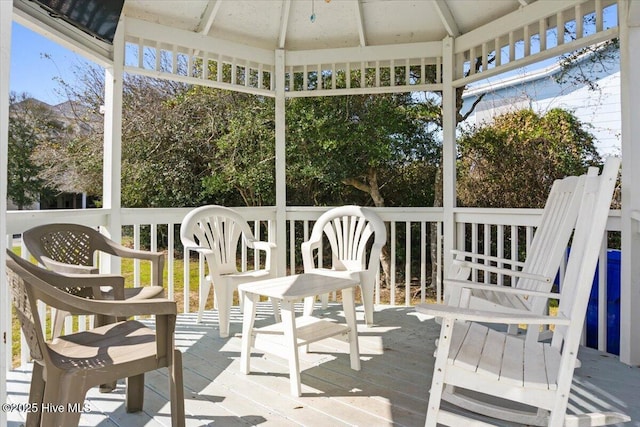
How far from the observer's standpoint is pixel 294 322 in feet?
7.93

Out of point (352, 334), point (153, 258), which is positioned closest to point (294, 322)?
point (352, 334)

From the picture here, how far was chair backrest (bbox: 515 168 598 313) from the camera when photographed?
2297 millimetres

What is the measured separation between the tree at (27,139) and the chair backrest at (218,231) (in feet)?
15.8

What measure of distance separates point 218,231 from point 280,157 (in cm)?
109

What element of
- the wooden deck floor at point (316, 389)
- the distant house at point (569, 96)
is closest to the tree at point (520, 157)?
the distant house at point (569, 96)

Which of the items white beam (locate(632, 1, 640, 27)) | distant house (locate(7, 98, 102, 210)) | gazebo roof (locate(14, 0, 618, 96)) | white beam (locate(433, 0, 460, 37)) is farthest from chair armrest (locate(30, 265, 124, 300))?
distant house (locate(7, 98, 102, 210))

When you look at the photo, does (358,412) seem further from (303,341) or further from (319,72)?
(319,72)

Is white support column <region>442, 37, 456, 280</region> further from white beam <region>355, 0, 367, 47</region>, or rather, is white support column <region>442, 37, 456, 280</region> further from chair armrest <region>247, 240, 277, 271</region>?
chair armrest <region>247, 240, 277, 271</region>

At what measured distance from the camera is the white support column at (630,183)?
279 centimetres

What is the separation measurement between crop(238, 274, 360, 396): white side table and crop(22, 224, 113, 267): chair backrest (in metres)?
0.97

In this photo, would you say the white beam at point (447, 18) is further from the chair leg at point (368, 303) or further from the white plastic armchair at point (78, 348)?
the white plastic armchair at point (78, 348)

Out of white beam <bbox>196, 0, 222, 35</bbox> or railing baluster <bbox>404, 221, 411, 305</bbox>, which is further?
railing baluster <bbox>404, 221, 411, 305</bbox>

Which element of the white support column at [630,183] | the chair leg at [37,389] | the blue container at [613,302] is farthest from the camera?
the blue container at [613,302]

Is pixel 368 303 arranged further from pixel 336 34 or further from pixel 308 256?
pixel 336 34
